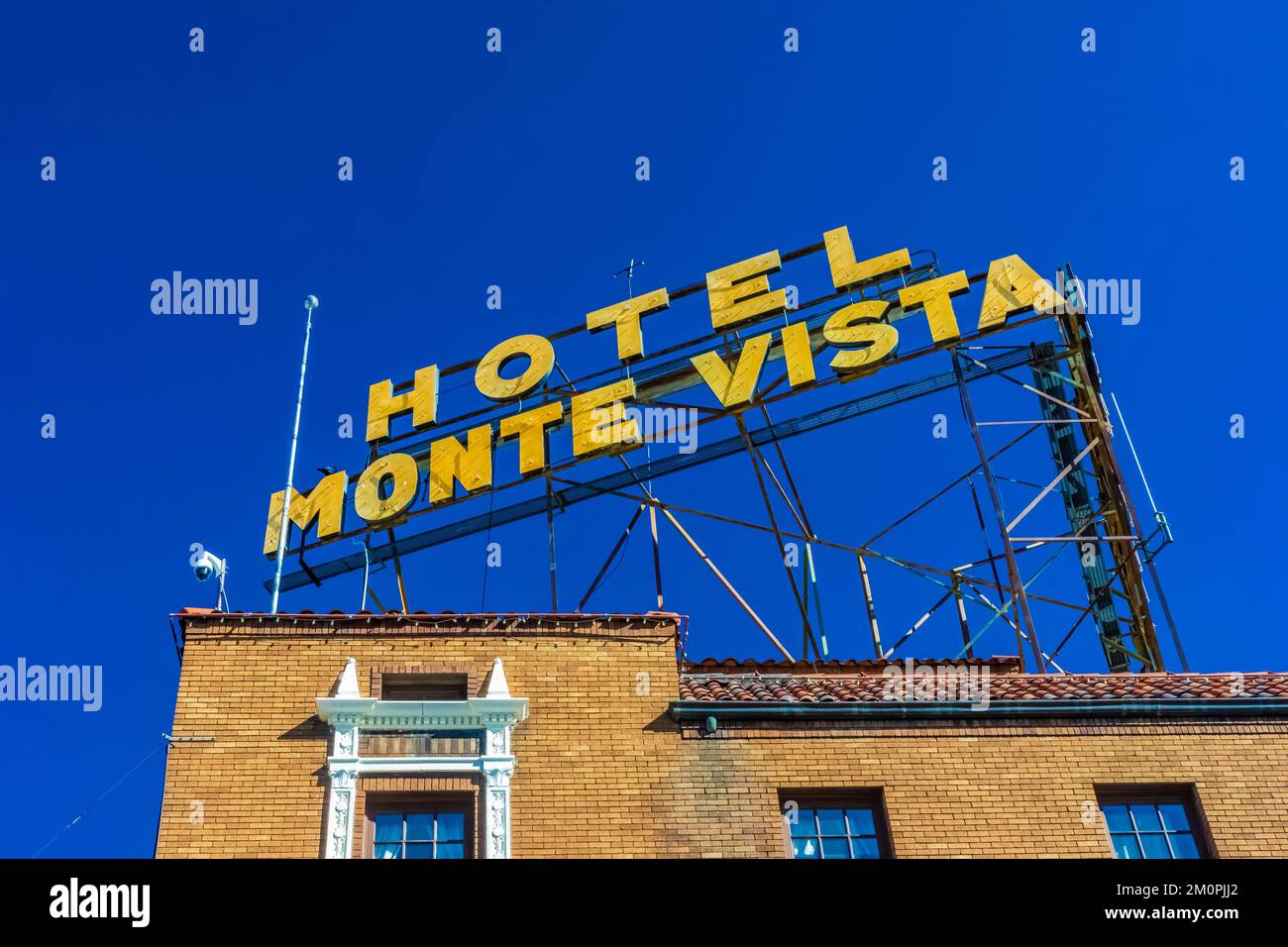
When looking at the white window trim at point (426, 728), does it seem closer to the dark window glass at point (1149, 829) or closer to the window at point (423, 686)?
the window at point (423, 686)

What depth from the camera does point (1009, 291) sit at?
32.5 m

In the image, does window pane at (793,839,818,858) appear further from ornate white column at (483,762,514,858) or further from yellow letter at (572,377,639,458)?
yellow letter at (572,377,639,458)

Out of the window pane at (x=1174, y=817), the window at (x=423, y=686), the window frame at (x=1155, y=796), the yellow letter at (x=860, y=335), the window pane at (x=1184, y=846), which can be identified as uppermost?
the yellow letter at (x=860, y=335)

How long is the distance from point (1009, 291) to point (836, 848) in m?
14.8

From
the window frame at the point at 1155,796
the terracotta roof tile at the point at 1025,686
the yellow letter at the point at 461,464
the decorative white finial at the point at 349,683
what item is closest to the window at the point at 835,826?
the terracotta roof tile at the point at 1025,686

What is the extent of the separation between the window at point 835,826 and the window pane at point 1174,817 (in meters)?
3.71

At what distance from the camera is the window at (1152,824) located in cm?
2127

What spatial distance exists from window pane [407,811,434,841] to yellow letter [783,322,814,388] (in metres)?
13.2

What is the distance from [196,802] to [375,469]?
12626 mm

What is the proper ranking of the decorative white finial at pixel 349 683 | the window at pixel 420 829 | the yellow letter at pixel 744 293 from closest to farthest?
the window at pixel 420 829, the decorative white finial at pixel 349 683, the yellow letter at pixel 744 293

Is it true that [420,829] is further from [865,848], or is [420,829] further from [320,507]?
[320,507]

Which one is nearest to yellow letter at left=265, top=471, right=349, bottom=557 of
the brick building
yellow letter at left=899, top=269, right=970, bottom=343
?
the brick building
